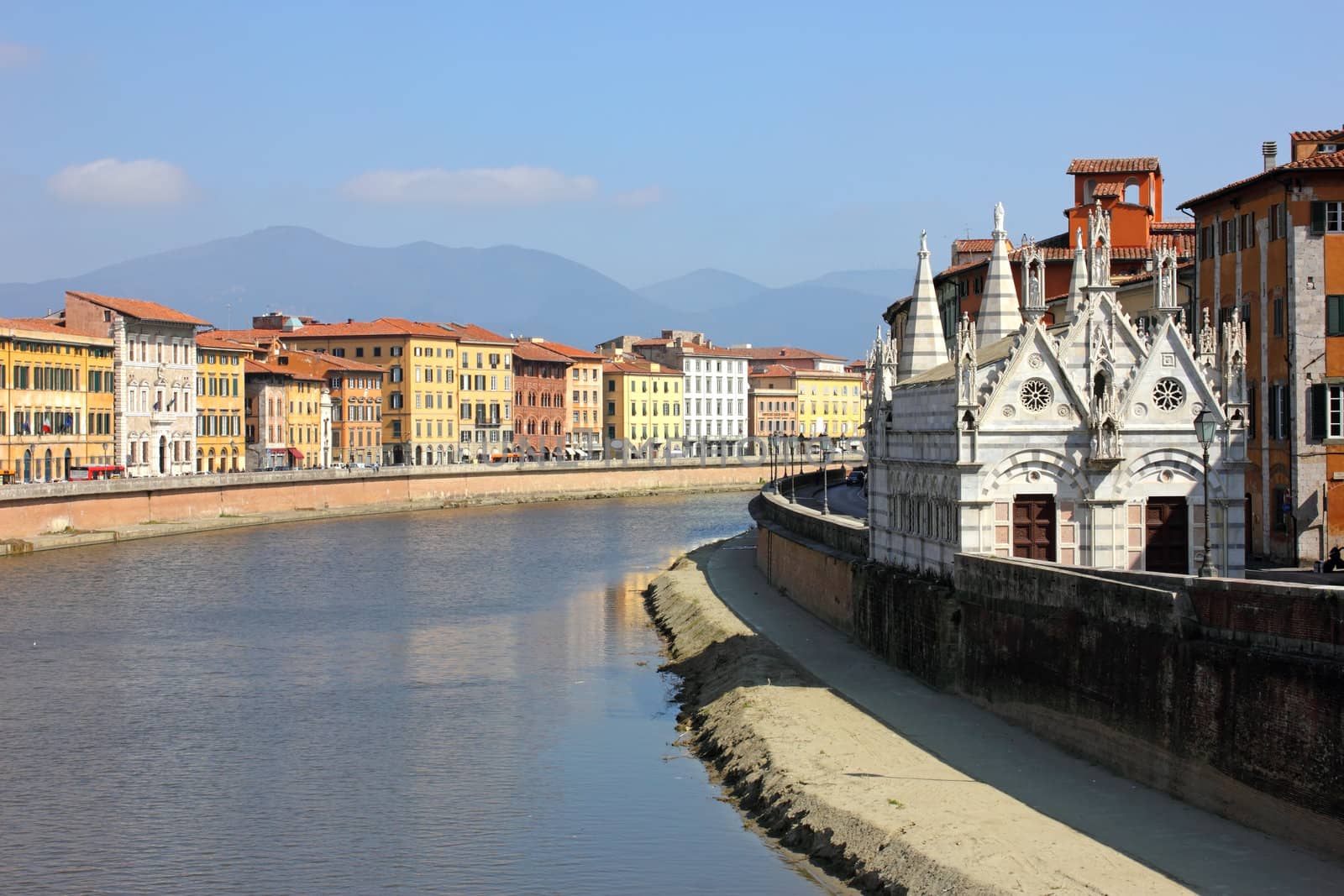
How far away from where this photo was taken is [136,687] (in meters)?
43.1

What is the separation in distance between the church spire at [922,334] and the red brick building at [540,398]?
120m

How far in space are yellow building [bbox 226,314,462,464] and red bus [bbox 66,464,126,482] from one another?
48.3 meters

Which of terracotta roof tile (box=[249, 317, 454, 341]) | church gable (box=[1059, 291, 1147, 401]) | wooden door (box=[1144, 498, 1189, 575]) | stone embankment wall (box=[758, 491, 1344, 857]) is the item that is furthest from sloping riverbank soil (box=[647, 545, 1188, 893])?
terracotta roof tile (box=[249, 317, 454, 341])

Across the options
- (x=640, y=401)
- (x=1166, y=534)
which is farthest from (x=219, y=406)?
(x=1166, y=534)

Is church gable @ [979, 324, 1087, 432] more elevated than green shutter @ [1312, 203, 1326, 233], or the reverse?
green shutter @ [1312, 203, 1326, 233]

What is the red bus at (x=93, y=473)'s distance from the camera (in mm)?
97500

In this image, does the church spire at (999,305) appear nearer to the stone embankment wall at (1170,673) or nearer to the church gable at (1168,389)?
the church gable at (1168,389)

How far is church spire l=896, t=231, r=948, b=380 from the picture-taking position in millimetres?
46312

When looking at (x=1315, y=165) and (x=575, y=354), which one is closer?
(x=1315, y=165)

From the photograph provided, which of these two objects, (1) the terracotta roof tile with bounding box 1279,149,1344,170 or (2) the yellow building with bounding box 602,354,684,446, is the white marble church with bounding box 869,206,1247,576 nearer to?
(1) the terracotta roof tile with bounding box 1279,149,1344,170

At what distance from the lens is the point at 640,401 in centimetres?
18888

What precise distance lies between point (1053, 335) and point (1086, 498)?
4.47 m

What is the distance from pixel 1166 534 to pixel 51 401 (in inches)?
3006

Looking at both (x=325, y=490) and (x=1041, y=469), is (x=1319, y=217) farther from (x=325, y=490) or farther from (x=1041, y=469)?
(x=325, y=490)
